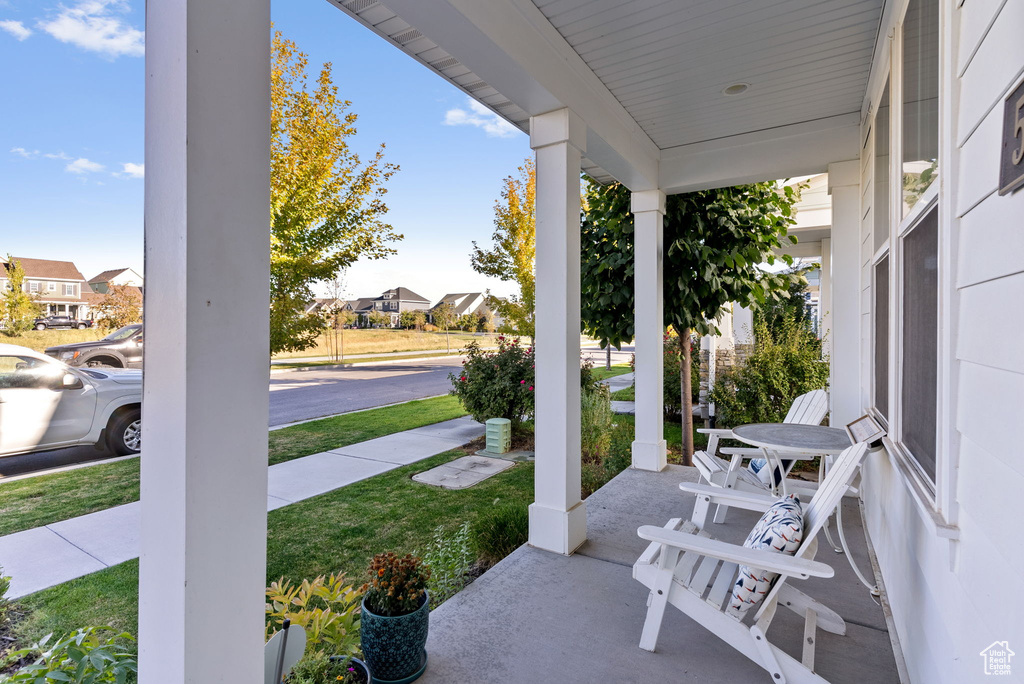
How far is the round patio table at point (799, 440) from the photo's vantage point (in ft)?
8.61

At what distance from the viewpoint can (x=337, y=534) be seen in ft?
12.0

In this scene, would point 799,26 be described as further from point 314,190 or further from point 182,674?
point 314,190

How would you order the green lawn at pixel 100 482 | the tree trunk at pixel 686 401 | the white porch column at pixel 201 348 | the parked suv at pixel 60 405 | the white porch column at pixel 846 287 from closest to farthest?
1. the white porch column at pixel 201 348
2. the parked suv at pixel 60 405
3. the white porch column at pixel 846 287
4. the green lawn at pixel 100 482
5. the tree trunk at pixel 686 401

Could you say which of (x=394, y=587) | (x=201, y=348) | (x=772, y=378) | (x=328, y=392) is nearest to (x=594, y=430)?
(x=772, y=378)

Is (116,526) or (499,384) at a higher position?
(499,384)

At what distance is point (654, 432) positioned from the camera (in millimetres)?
4250

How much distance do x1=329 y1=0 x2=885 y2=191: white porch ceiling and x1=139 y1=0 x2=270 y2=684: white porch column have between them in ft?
3.19

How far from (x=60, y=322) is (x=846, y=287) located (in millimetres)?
4475

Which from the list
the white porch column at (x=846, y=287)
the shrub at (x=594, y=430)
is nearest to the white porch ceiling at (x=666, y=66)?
the white porch column at (x=846, y=287)

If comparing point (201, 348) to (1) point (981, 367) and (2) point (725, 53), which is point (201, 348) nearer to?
(1) point (981, 367)

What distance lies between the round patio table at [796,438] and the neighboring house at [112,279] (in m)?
3.12

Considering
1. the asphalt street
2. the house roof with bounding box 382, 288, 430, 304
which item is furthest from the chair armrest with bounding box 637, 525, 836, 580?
the house roof with bounding box 382, 288, 430, 304

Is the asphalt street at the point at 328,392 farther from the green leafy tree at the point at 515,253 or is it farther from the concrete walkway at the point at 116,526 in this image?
the green leafy tree at the point at 515,253

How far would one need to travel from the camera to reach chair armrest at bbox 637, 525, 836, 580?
5.11ft
